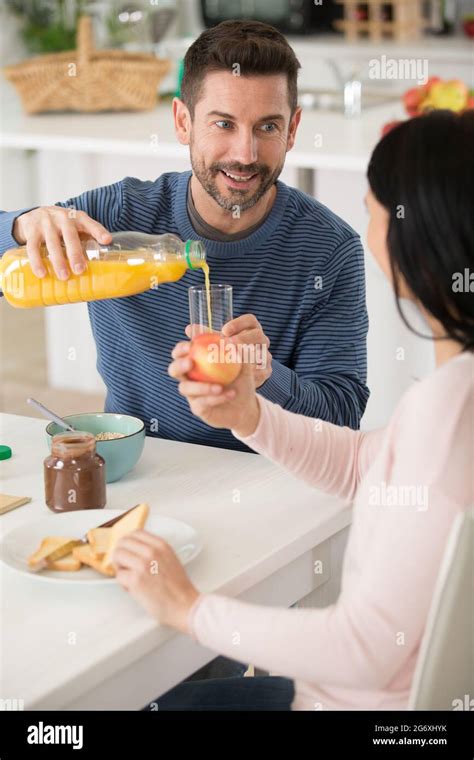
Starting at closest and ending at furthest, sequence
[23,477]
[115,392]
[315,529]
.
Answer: [315,529] → [23,477] → [115,392]

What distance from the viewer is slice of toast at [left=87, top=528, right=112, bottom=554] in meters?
1.24

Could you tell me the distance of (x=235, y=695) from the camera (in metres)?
1.34

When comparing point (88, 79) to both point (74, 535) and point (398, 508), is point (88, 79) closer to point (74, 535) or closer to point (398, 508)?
point (74, 535)

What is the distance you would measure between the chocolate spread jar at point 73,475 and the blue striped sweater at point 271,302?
42 cm

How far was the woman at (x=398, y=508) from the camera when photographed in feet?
3.39

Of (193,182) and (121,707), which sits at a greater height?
(193,182)

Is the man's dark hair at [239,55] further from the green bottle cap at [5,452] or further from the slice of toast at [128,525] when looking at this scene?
the slice of toast at [128,525]

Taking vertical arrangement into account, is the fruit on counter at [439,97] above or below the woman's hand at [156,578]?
above

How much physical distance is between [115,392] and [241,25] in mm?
646

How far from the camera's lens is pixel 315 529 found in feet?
4.52

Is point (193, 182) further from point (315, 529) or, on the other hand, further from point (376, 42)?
point (376, 42)

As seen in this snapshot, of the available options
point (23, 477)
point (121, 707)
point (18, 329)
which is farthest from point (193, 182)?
point (18, 329)

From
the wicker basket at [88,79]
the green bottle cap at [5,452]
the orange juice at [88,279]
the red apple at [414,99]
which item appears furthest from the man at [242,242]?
the wicker basket at [88,79]

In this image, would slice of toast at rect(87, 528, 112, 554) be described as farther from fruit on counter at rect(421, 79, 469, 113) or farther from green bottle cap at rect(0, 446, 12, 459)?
fruit on counter at rect(421, 79, 469, 113)
